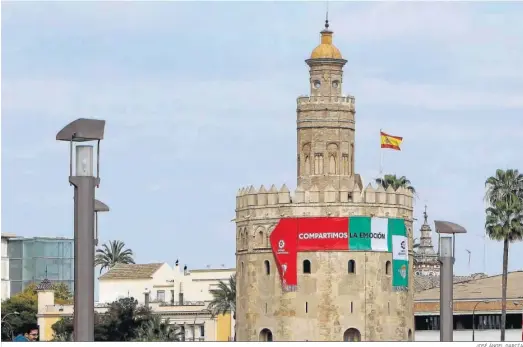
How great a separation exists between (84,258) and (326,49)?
85.9 meters

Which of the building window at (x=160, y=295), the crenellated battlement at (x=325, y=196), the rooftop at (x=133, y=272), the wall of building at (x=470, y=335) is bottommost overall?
the wall of building at (x=470, y=335)

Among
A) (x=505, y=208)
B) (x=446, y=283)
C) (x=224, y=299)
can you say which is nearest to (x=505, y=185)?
(x=505, y=208)

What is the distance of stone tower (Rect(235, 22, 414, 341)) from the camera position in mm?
103250

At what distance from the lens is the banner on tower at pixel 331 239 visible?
104 meters

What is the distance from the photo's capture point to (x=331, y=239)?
104750 millimetres

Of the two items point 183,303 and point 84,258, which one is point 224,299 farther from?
point 84,258

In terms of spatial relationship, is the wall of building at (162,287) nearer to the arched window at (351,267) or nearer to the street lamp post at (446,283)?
the arched window at (351,267)

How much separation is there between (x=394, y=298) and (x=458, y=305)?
14008 mm

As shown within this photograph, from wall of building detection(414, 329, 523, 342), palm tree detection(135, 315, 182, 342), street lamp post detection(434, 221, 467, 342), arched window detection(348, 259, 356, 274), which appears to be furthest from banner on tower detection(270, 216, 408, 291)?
street lamp post detection(434, 221, 467, 342)

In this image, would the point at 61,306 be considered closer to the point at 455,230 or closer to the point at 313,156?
the point at 313,156

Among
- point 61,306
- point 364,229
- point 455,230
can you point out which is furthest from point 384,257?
point 455,230

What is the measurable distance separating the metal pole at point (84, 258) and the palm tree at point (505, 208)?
85.3m

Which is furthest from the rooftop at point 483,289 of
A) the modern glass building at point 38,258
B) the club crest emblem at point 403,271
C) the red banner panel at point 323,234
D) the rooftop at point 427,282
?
the modern glass building at point 38,258

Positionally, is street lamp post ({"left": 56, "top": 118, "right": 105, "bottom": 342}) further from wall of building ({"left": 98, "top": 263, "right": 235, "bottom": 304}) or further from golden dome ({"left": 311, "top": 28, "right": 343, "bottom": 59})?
wall of building ({"left": 98, "top": 263, "right": 235, "bottom": 304})
